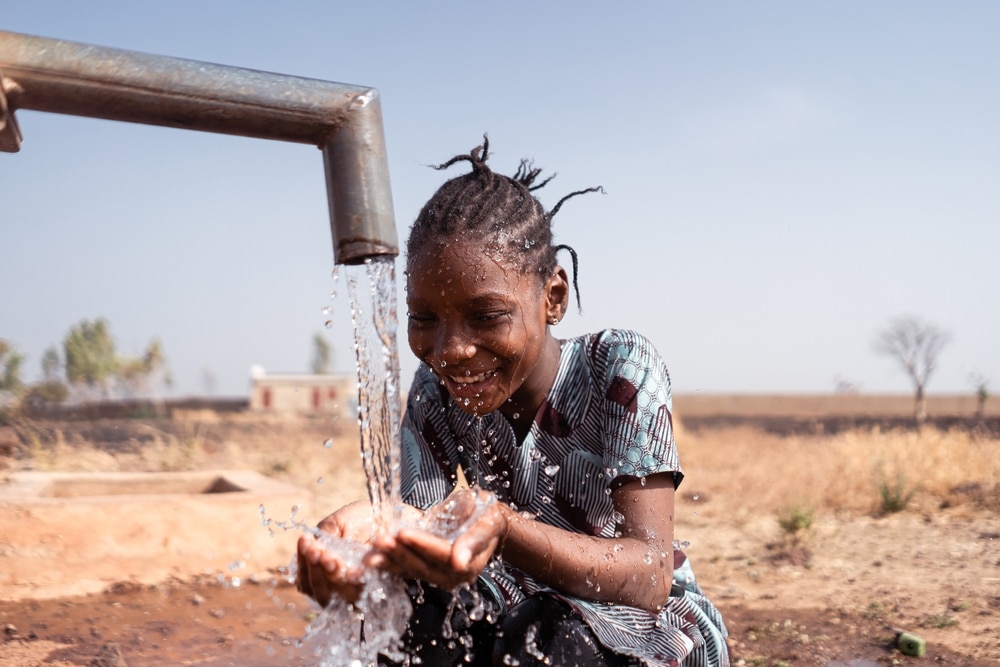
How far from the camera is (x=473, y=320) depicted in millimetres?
1805

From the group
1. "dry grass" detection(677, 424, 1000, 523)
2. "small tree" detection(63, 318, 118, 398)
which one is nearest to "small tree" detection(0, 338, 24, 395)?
"small tree" detection(63, 318, 118, 398)

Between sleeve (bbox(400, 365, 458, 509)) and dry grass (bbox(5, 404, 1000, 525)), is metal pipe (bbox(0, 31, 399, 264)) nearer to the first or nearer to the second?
sleeve (bbox(400, 365, 458, 509))

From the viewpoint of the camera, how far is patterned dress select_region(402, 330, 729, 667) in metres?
1.78

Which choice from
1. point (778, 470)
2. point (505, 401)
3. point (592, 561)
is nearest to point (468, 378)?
point (505, 401)

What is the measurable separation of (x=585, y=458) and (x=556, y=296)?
39 cm

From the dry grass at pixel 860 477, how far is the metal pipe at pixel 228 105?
4569mm

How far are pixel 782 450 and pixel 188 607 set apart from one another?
28.8ft

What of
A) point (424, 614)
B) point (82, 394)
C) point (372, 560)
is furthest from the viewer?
point (82, 394)

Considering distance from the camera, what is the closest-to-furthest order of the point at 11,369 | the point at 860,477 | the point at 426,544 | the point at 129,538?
the point at 426,544 < the point at 129,538 < the point at 860,477 < the point at 11,369

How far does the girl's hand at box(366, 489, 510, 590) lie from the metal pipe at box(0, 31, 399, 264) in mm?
492

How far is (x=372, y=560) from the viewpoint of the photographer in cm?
143

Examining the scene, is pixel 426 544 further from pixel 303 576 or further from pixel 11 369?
pixel 11 369

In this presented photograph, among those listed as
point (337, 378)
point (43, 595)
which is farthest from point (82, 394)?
point (43, 595)

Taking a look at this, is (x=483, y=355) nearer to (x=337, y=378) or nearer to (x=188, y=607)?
(x=188, y=607)
